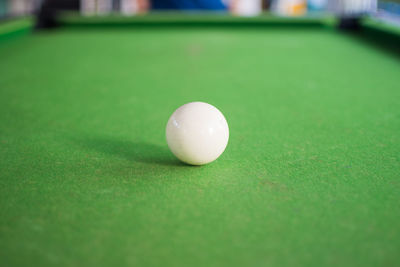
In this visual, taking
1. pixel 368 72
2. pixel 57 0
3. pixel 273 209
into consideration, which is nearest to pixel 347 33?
Answer: pixel 368 72

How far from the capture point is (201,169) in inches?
84.3

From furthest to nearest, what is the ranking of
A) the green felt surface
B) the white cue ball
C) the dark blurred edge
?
1. the dark blurred edge
2. the white cue ball
3. the green felt surface

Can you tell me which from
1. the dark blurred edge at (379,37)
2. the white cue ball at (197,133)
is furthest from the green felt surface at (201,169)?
the dark blurred edge at (379,37)

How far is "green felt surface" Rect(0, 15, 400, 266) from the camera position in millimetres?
1480

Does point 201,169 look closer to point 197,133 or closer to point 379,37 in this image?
point 197,133

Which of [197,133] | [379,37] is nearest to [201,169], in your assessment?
[197,133]

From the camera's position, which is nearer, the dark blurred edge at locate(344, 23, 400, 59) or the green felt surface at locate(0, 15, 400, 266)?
the green felt surface at locate(0, 15, 400, 266)

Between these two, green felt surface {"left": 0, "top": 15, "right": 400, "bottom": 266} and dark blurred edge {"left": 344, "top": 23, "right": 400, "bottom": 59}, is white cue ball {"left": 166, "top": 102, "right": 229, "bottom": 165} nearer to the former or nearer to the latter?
green felt surface {"left": 0, "top": 15, "right": 400, "bottom": 266}

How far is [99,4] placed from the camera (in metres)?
11.2

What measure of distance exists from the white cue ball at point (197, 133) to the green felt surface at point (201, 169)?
0.10 meters

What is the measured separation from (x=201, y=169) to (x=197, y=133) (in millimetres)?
208

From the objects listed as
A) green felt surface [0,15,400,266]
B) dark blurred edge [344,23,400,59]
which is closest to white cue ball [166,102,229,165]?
→ green felt surface [0,15,400,266]

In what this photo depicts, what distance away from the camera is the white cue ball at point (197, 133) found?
2043mm

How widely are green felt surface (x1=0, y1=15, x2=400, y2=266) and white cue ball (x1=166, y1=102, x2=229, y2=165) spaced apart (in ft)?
0.32
